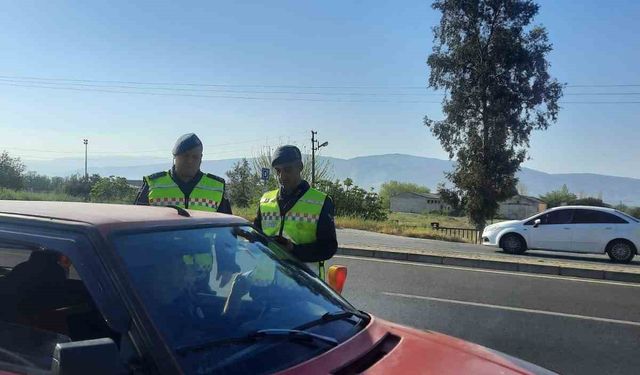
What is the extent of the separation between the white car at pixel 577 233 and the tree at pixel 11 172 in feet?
145

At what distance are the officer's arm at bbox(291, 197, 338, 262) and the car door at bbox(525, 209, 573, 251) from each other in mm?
14526

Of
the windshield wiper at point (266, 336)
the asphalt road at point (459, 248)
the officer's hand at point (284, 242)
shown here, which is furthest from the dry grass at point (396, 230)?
the windshield wiper at point (266, 336)

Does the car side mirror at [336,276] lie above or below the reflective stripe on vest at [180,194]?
below

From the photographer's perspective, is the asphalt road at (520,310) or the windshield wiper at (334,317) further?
the asphalt road at (520,310)

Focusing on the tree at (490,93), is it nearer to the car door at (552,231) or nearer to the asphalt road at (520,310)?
the car door at (552,231)

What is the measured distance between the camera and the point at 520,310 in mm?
7500

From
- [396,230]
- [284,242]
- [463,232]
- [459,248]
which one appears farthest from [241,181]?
[284,242]

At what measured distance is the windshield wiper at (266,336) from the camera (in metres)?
1.85

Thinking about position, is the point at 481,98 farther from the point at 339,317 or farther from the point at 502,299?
the point at 339,317

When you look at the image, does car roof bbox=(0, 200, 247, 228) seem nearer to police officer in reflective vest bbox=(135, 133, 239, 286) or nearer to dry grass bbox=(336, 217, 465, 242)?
police officer in reflective vest bbox=(135, 133, 239, 286)

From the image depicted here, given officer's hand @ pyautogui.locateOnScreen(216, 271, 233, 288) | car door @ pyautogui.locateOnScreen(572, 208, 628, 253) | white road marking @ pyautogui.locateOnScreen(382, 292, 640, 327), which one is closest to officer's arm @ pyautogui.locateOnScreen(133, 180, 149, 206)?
officer's hand @ pyautogui.locateOnScreen(216, 271, 233, 288)

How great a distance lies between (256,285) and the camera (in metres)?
2.46

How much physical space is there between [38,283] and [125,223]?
49 cm

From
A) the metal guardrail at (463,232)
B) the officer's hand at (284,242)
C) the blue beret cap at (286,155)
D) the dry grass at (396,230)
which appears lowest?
the metal guardrail at (463,232)
